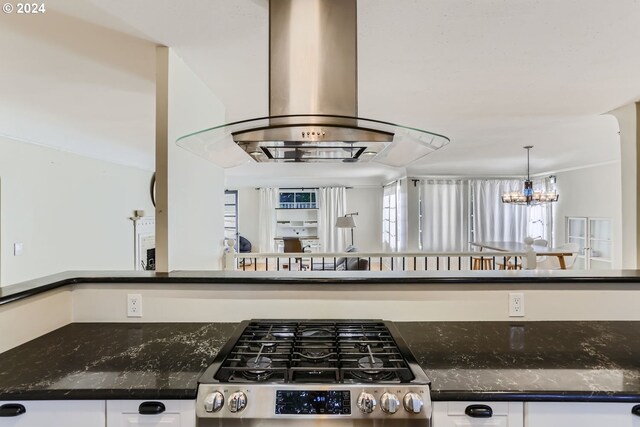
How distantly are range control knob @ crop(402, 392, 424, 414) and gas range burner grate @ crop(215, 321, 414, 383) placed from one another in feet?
0.17

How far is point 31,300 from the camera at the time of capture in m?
1.41

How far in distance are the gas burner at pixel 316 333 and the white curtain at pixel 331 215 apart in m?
7.37

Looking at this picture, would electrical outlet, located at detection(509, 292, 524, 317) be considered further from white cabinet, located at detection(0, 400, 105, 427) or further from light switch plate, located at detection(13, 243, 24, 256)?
light switch plate, located at detection(13, 243, 24, 256)

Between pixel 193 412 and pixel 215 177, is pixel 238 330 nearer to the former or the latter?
pixel 193 412

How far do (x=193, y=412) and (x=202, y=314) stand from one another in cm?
64

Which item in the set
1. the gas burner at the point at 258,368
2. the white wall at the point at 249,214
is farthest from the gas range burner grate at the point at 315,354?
the white wall at the point at 249,214

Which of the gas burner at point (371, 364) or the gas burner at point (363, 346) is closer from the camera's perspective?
the gas burner at point (371, 364)

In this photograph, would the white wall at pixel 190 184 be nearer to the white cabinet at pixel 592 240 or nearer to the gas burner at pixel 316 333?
the gas burner at pixel 316 333

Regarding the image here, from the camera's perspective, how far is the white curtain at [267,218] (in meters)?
8.86

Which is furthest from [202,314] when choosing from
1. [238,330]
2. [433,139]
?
[433,139]

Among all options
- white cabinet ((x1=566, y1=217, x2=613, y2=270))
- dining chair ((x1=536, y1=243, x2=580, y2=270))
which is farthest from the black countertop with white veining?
white cabinet ((x1=566, y1=217, x2=613, y2=270))

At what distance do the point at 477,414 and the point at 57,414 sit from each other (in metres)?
1.25

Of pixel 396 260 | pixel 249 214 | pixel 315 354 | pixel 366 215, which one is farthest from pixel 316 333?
pixel 249 214

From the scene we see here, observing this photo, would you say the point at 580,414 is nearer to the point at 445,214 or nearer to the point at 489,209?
the point at 445,214
